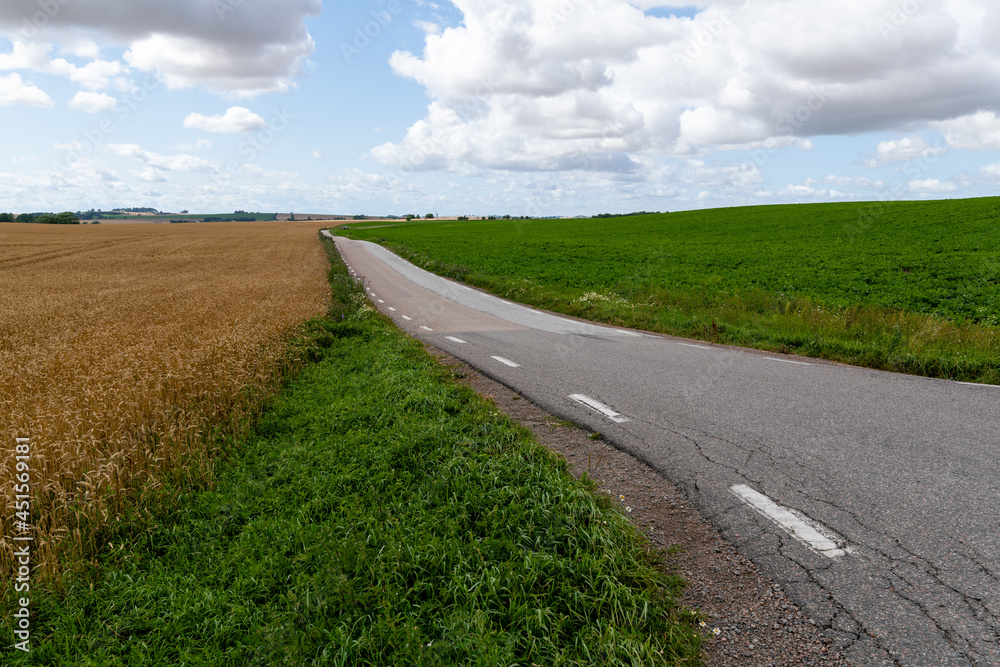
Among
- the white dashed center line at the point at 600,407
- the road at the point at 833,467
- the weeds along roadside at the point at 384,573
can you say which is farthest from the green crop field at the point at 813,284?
the weeds along roadside at the point at 384,573

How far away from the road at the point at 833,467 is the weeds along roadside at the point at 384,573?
1.01 metres

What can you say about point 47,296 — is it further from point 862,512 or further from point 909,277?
point 909,277

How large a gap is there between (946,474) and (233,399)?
24.6 ft

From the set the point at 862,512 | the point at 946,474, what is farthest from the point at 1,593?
the point at 946,474

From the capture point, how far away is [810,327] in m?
12.1

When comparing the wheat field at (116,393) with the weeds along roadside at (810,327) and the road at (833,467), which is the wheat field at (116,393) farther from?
the weeds along roadside at (810,327)

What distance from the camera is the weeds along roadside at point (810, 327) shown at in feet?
29.6

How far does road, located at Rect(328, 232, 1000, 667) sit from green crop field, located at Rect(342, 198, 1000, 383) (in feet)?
5.60

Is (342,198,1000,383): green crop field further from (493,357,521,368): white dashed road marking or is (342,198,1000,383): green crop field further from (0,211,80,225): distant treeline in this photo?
(0,211,80,225): distant treeline

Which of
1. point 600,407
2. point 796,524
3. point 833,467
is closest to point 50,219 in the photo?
point 600,407

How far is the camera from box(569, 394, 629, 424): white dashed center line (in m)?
6.45

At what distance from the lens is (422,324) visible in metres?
14.3

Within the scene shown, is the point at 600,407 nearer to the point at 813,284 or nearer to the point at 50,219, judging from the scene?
the point at 813,284

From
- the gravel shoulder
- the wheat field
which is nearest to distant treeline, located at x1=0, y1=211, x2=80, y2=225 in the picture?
the wheat field
